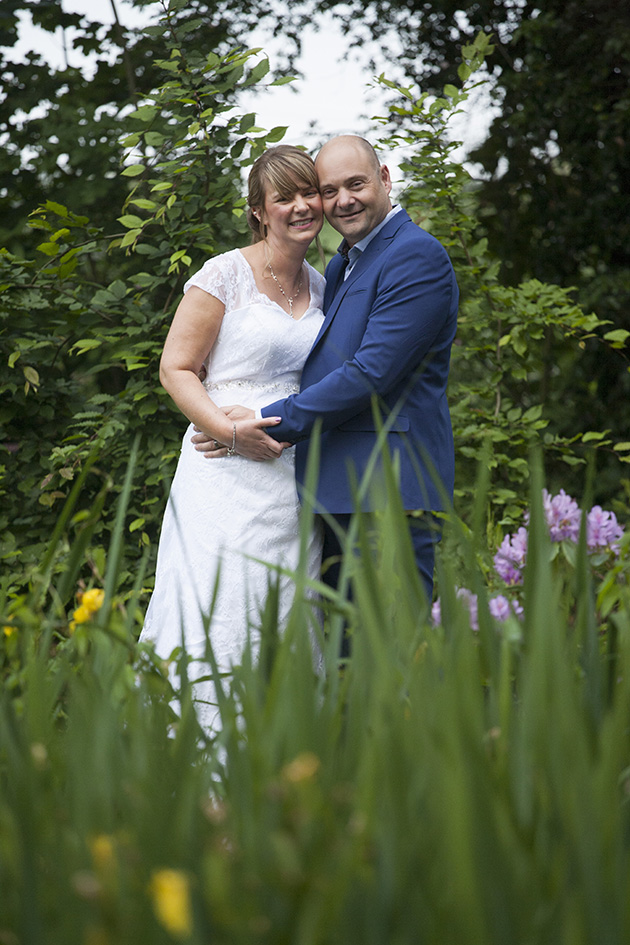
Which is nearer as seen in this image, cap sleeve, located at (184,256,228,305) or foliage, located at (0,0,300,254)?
cap sleeve, located at (184,256,228,305)

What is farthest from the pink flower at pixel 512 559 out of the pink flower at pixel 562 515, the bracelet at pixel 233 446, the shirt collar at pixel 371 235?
the shirt collar at pixel 371 235

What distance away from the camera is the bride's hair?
254cm

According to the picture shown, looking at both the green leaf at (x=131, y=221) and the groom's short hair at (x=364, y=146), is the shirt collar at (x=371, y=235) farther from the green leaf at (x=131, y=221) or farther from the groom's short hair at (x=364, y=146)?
the green leaf at (x=131, y=221)

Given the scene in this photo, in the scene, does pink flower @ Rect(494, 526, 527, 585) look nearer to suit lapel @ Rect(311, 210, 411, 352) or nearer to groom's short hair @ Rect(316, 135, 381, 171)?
suit lapel @ Rect(311, 210, 411, 352)

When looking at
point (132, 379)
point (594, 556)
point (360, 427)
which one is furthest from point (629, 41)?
point (594, 556)

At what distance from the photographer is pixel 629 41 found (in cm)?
517

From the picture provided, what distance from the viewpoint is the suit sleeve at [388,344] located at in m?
2.27

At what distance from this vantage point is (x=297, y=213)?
2.54 meters

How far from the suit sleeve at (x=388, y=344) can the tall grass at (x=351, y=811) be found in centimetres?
126

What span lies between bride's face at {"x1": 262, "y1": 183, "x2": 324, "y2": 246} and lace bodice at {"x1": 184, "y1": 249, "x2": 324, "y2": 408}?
0.17 meters

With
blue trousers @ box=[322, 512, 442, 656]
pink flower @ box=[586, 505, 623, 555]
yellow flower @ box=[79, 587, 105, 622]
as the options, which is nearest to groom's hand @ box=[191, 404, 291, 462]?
blue trousers @ box=[322, 512, 442, 656]

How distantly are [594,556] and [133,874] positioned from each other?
3.79 feet

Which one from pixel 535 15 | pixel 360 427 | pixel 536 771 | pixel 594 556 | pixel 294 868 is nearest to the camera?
pixel 294 868

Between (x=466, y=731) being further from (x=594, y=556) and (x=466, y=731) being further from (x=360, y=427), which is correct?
(x=360, y=427)
